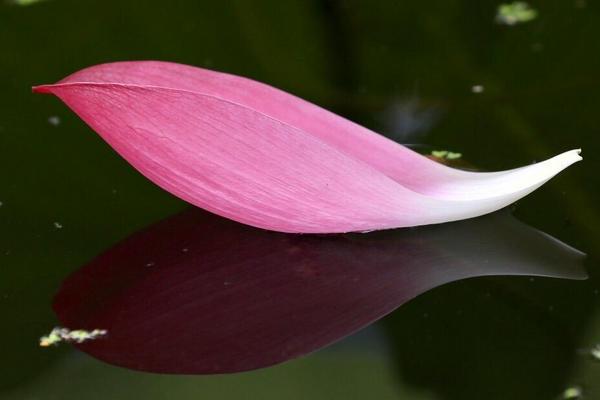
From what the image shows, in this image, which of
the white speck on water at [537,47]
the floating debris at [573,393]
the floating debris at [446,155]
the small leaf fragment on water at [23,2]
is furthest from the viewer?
the small leaf fragment on water at [23,2]

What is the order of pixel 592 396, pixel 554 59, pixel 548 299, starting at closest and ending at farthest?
pixel 592 396 < pixel 548 299 < pixel 554 59

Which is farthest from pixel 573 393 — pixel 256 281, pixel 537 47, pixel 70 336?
pixel 537 47

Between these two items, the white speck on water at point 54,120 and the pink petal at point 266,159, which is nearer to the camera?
the pink petal at point 266,159

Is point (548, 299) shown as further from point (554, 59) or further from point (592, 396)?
point (554, 59)

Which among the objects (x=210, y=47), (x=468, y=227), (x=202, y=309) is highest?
(x=210, y=47)

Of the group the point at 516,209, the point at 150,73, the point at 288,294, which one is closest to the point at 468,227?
the point at 516,209

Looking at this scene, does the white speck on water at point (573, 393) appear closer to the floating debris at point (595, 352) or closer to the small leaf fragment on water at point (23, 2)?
the floating debris at point (595, 352)

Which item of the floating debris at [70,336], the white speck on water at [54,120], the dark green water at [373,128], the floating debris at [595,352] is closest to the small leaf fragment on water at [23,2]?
the dark green water at [373,128]
